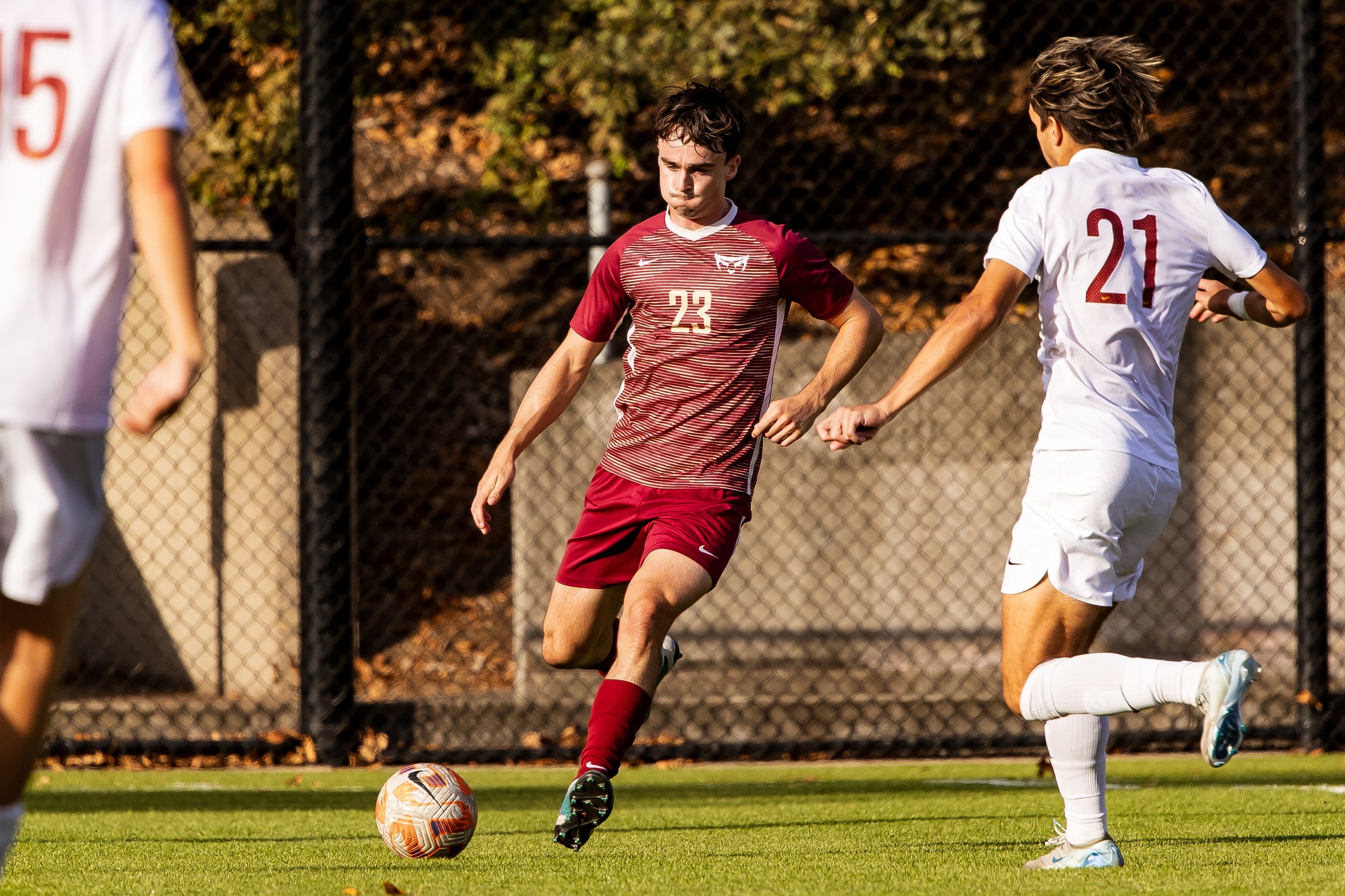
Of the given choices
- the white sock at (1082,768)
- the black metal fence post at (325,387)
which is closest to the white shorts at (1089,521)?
the white sock at (1082,768)

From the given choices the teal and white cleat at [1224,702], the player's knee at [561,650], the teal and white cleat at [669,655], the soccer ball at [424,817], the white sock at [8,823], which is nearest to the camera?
the white sock at [8,823]

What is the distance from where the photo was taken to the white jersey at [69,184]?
7.14 ft

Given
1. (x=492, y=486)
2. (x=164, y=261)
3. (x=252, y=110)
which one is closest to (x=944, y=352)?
(x=492, y=486)

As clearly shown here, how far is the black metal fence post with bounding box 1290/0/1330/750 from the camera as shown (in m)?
6.85

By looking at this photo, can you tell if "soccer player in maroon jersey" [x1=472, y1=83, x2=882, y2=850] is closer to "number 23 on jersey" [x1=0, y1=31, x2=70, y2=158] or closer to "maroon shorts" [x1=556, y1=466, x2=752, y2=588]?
"maroon shorts" [x1=556, y1=466, x2=752, y2=588]

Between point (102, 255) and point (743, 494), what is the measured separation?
2498 mm

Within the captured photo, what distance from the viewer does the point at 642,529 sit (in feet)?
14.9

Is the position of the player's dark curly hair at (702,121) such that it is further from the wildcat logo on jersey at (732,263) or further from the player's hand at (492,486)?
the player's hand at (492,486)

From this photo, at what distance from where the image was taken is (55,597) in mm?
2287

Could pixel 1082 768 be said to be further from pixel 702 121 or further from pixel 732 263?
pixel 702 121

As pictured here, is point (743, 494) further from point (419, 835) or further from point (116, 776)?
point (116, 776)

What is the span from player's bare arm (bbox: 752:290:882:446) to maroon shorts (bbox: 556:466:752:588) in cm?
31

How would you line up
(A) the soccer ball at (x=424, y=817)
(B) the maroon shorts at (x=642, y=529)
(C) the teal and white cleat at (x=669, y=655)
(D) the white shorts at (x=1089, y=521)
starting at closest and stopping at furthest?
1. (D) the white shorts at (x=1089, y=521)
2. (A) the soccer ball at (x=424, y=817)
3. (B) the maroon shorts at (x=642, y=529)
4. (C) the teal and white cleat at (x=669, y=655)

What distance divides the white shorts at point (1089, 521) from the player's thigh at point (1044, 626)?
0.02m
